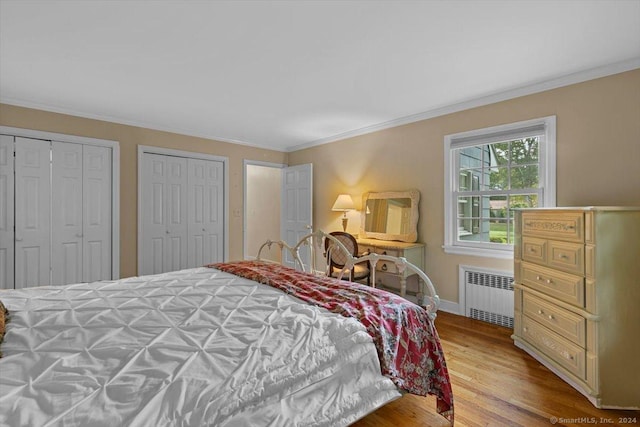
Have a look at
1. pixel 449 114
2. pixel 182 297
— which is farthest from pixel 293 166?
pixel 182 297

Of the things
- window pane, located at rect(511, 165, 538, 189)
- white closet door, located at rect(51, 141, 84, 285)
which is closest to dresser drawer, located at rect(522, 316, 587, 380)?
window pane, located at rect(511, 165, 538, 189)

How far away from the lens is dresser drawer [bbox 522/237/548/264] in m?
2.46

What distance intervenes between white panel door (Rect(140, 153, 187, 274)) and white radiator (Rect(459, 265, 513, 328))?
12.7 ft

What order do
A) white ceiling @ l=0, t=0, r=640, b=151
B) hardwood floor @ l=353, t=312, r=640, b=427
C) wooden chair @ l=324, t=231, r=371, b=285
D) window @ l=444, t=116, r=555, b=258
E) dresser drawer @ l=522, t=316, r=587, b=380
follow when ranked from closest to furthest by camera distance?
hardwood floor @ l=353, t=312, r=640, b=427 < white ceiling @ l=0, t=0, r=640, b=151 < dresser drawer @ l=522, t=316, r=587, b=380 < window @ l=444, t=116, r=555, b=258 < wooden chair @ l=324, t=231, r=371, b=285

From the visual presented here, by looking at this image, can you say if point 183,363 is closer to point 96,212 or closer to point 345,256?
point 345,256

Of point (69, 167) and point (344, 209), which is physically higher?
point (69, 167)

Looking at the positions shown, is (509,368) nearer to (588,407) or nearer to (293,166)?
(588,407)

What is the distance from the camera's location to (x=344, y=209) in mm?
4512

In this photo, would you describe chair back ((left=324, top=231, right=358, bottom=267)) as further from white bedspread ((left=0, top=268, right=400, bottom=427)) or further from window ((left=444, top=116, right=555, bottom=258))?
white bedspread ((left=0, top=268, right=400, bottom=427))

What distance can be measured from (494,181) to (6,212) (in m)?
5.32

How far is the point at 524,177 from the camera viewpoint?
3.19 meters

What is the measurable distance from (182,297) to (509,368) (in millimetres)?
2441

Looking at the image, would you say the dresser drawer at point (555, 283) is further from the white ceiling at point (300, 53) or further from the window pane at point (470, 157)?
the white ceiling at point (300, 53)

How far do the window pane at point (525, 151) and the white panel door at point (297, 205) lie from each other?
286 centimetres
